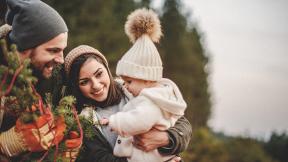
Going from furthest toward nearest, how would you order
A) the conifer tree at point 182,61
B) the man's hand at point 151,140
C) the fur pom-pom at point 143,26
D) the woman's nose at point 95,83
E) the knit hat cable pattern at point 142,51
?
the conifer tree at point 182,61, the fur pom-pom at point 143,26, the woman's nose at point 95,83, the knit hat cable pattern at point 142,51, the man's hand at point 151,140

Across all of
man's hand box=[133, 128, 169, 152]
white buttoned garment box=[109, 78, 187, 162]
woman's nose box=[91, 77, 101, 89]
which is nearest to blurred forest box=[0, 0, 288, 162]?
woman's nose box=[91, 77, 101, 89]

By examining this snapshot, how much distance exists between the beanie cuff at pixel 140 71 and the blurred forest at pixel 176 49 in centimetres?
140

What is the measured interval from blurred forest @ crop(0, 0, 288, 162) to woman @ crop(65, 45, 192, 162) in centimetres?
99

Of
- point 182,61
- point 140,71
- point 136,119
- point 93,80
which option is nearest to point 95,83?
point 93,80

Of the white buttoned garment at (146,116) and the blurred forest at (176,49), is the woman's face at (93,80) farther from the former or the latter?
the blurred forest at (176,49)

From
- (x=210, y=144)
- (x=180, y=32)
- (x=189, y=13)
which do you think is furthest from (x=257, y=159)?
(x=189, y=13)

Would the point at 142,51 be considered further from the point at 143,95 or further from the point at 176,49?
the point at 176,49

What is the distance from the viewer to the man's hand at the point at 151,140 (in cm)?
358

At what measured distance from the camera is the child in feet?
11.2

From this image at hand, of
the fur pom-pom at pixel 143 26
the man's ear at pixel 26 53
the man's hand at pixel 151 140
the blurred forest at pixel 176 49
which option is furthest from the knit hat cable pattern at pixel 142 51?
the blurred forest at pixel 176 49

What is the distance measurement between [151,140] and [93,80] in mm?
751

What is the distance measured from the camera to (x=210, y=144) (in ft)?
69.3

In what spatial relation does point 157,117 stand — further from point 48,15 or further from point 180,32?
point 180,32

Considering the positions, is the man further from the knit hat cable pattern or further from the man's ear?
the knit hat cable pattern
